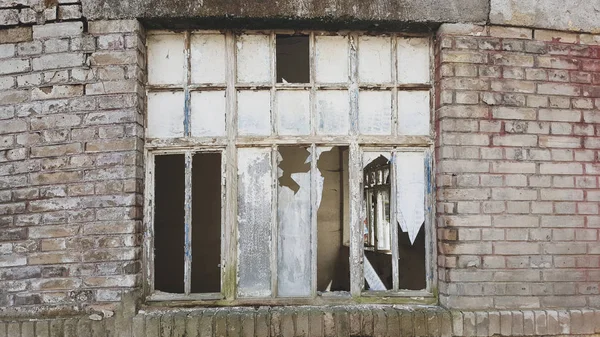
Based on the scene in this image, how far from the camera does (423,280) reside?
11.4 ft

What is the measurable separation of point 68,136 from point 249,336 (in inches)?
68.8

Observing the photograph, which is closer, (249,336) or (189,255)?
(249,336)

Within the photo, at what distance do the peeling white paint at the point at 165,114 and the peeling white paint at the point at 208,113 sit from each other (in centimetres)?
9

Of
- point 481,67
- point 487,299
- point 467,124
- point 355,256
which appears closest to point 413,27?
point 481,67

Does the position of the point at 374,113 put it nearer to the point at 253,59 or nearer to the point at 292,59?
the point at 292,59

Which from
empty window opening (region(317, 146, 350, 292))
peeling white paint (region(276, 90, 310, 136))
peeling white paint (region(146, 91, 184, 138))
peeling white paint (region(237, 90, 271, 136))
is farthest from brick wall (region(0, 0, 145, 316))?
empty window opening (region(317, 146, 350, 292))

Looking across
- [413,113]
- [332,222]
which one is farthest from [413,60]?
[332,222]

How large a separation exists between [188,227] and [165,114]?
2.61 feet

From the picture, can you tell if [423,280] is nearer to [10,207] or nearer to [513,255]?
[513,255]

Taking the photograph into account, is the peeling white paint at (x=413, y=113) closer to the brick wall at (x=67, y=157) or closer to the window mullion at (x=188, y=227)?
the window mullion at (x=188, y=227)

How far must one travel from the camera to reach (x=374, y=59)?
138 inches

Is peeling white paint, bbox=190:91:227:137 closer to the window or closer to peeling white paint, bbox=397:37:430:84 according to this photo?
the window

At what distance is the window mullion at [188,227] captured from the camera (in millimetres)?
3382

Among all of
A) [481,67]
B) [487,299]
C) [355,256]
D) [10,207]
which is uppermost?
[481,67]
